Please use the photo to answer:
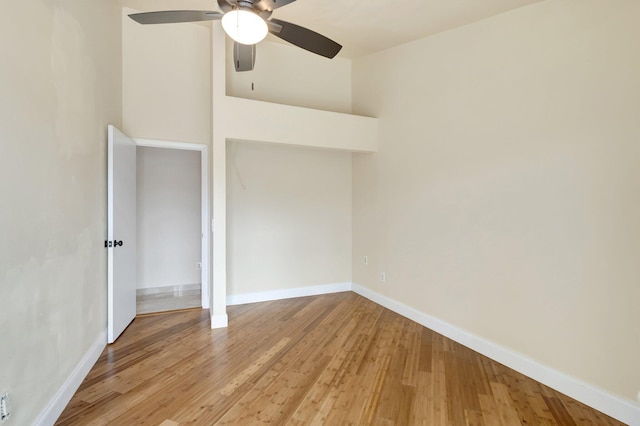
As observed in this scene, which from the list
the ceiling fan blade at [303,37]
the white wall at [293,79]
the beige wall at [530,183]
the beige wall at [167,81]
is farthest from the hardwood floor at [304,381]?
the white wall at [293,79]

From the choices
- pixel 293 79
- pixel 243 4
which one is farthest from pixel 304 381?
pixel 293 79

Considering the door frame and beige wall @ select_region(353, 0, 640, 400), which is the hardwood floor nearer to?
beige wall @ select_region(353, 0, 640, 400)

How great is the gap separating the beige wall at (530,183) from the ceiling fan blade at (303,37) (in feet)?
5.23

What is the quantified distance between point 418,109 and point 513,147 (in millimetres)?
1240

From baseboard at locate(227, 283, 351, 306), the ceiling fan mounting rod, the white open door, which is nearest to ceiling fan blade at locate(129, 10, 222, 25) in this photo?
the ceiling fan mounting rod

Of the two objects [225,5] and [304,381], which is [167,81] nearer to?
[225,5]

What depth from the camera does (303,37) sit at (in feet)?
7.20

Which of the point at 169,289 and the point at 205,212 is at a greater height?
the point at 205,212

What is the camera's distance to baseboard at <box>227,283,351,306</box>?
4.30 metres

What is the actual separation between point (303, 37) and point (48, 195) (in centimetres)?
189

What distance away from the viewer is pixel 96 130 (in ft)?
9.30

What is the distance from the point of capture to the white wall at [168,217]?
187 inches

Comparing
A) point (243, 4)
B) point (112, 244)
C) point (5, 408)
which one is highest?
point (243, 4)

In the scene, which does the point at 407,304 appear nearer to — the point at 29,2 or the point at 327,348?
the point at 327,348
